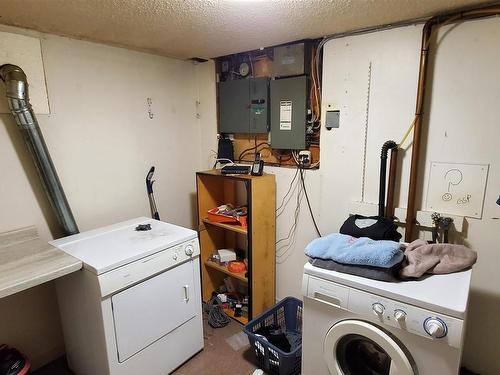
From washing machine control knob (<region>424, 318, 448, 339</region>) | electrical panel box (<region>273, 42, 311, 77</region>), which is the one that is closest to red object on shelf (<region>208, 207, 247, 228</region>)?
electrical panel box (<region>273, 42, 311, 77</region>)

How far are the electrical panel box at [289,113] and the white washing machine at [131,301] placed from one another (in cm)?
97

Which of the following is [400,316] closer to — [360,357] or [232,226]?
[360,357]

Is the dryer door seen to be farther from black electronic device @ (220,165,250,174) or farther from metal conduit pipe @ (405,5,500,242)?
metal conduit pipe @ (405,5,500,242)

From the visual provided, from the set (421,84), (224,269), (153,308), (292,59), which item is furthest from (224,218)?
(421,84)

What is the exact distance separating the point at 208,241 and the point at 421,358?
1.78 metres

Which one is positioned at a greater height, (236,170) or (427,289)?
(236,170)

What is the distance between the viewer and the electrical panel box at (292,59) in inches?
79.5

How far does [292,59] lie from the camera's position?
2.06 m

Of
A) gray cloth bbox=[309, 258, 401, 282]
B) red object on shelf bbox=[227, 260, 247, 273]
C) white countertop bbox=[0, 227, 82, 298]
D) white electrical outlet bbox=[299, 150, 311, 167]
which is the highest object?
white electrical outlet bbox=[299, 150, 311, 167]

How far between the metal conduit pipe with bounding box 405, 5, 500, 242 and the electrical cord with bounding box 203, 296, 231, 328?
1.48 meters

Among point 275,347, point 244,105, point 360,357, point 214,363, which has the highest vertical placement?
point 244,105

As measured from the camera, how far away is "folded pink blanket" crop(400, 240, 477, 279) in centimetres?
131

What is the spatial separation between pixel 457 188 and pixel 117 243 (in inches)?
77.4

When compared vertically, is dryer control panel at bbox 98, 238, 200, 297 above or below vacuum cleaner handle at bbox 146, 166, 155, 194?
below
